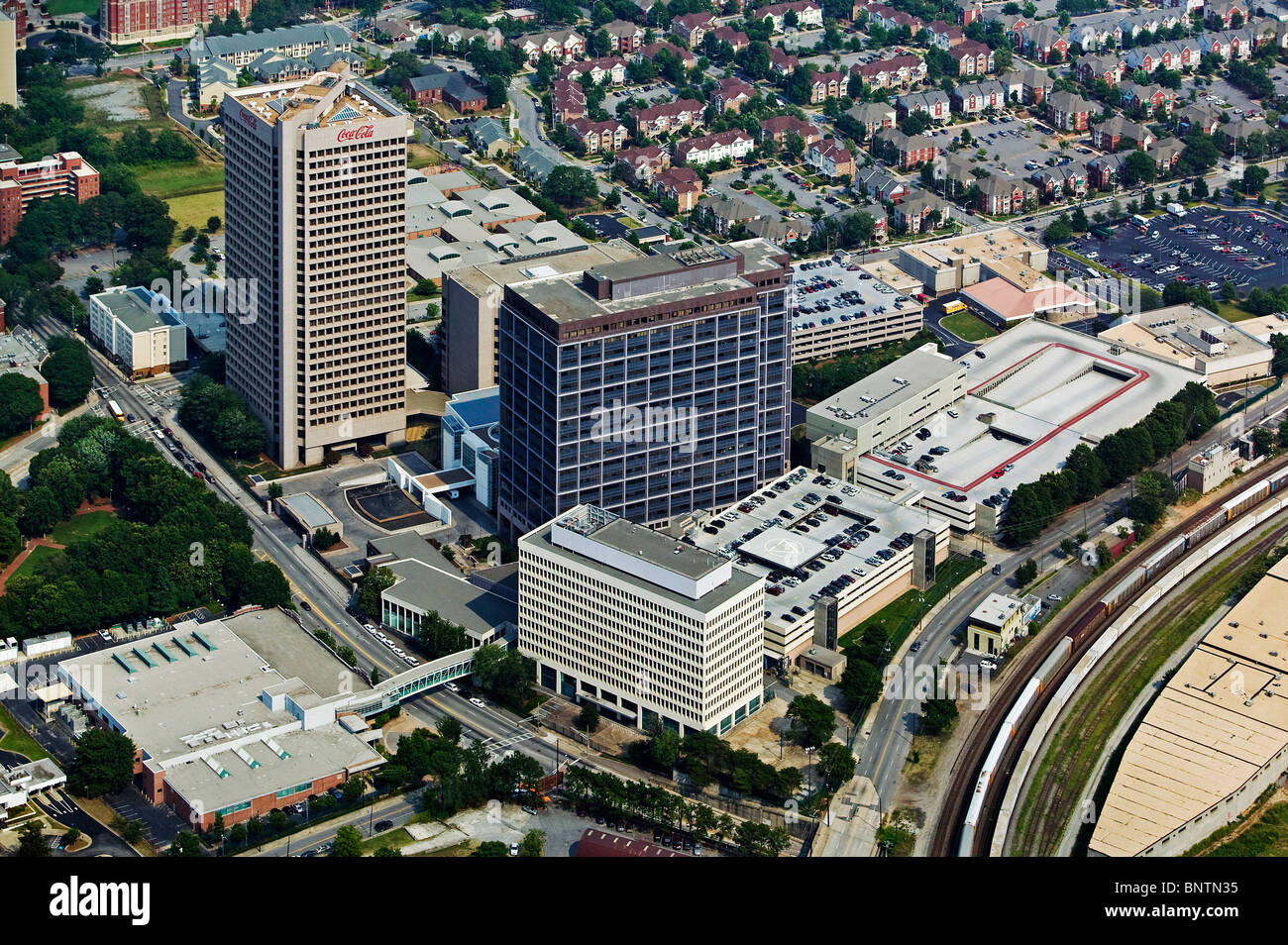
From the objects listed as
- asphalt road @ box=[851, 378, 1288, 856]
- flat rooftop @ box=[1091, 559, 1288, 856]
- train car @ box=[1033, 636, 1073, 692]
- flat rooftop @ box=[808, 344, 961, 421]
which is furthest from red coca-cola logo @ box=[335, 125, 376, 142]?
flat rooftop @ box=[1091, 559, 1288, 856]

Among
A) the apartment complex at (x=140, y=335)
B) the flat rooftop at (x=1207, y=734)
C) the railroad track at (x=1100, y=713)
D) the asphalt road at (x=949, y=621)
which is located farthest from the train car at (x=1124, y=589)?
the apartment complex at (x=140, y=335)

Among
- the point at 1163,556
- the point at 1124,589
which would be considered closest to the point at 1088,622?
the point at 1124,589

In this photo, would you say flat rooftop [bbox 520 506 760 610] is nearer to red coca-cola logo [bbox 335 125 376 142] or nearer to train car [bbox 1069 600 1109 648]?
train car [bbox 1069 600 1109 648]

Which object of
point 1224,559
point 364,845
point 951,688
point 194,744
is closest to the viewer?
point 364,845

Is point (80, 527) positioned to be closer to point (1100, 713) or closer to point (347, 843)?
point (347, 843)

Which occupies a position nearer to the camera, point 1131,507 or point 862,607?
→ point 862,607
